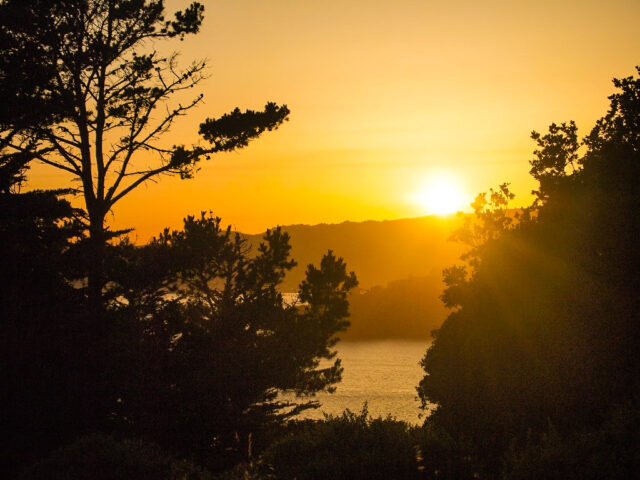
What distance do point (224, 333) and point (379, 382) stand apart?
52.4 m

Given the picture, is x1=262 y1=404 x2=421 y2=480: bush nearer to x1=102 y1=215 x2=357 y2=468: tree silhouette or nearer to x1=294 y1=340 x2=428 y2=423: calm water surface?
x1=102 y1=215 x2=357 y2=468: tree silhouette

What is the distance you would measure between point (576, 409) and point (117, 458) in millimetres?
15755

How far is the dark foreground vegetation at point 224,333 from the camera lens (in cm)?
1081

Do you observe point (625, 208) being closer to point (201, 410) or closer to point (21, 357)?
point (201, 410)

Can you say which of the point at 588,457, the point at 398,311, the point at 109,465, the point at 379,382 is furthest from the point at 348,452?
the point at 398,311

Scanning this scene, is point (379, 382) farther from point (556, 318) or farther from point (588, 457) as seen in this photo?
point (588, 457)

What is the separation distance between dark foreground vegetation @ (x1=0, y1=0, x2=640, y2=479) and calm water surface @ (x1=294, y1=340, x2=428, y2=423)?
1862 cm

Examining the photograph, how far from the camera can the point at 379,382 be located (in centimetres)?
7788

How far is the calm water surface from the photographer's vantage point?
202 ft

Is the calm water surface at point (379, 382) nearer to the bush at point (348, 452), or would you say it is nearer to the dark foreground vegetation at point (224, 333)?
the dark foreground vegetation at point (224, 333)

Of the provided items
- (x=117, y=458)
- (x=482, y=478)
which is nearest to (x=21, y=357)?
(x=117, y=458)

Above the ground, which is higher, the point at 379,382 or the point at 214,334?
the point at 214,334

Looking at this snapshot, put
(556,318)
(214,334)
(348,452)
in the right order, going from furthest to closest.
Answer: (214,334)
(556,318)
(348,452)

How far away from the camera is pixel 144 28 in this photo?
21.4 m
